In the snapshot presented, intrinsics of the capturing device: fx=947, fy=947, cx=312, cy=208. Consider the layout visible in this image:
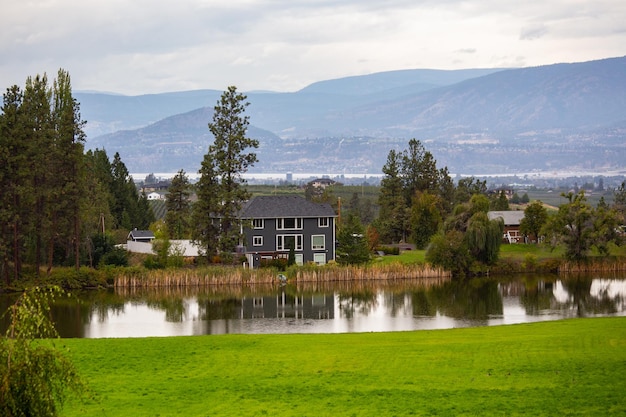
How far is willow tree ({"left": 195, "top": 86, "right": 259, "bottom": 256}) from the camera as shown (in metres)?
69.8

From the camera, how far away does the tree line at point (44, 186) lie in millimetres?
58844

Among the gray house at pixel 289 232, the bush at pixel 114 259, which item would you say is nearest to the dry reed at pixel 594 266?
the gray house at pixel 289 232

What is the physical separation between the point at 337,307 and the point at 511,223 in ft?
147

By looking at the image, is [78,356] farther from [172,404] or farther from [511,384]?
[511,384]

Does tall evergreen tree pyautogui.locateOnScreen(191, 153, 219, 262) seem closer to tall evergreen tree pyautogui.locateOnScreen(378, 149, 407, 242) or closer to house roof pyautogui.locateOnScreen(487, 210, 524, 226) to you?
tall evergreen tree pyautogui.locateOnScreen(378, 149, 407, 242)

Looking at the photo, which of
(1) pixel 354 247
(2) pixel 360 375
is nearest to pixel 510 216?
(1) pixel 354 247

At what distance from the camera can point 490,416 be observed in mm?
21984

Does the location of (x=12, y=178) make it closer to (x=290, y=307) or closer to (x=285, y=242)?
(x=290, y=307)

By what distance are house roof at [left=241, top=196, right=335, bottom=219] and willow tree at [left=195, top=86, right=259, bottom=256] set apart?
1.32 meters

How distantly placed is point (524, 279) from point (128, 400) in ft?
154

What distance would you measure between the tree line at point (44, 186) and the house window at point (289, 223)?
41.8 ft

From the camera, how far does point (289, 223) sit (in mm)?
73188

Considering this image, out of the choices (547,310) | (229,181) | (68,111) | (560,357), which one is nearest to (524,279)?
(547,310)

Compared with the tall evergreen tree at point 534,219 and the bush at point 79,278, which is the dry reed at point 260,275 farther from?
the tall evergreen tree at point 534,219
